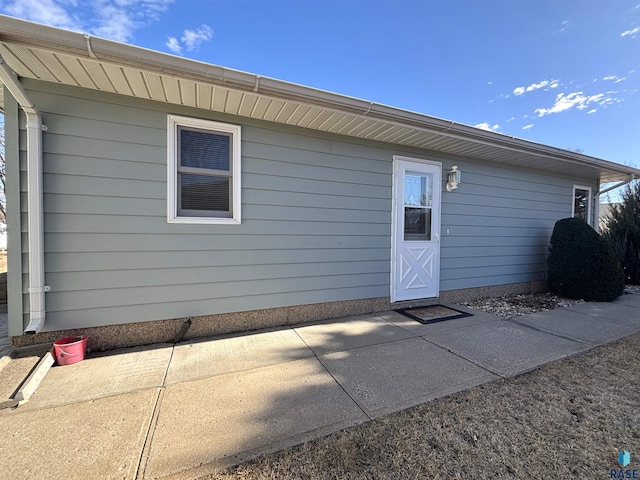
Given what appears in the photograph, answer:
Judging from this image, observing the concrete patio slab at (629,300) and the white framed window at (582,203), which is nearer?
the concrete patio slab at (629,300)

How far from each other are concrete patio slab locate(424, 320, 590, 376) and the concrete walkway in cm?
1

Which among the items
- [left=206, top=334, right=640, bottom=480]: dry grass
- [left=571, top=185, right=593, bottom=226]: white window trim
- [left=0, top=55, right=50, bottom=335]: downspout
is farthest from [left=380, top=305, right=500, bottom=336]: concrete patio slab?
[left=571, top=185, right=593, bottom=226]: white window trim

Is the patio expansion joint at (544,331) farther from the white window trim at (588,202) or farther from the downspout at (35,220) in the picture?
the downspout at (35,220)

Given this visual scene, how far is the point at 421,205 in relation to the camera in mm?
4434

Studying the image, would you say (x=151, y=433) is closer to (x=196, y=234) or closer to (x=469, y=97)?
(x=196, y=234)

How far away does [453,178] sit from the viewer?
443cm

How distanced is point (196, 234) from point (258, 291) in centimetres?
101

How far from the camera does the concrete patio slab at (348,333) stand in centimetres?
294

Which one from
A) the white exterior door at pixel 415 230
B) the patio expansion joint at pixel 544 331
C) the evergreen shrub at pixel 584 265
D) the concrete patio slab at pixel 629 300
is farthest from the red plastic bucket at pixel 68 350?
the concrete patio slab at pixel 629 300

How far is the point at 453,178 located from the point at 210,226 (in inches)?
152

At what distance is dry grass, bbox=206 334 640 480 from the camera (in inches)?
54.7

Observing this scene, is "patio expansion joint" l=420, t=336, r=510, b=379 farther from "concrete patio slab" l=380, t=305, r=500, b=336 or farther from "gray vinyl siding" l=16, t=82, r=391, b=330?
"gray vinyl siding" l=16, t=82, r=391, b=330

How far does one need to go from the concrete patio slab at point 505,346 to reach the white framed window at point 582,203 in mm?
4507

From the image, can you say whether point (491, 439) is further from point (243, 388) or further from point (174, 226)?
point (174, 226)
